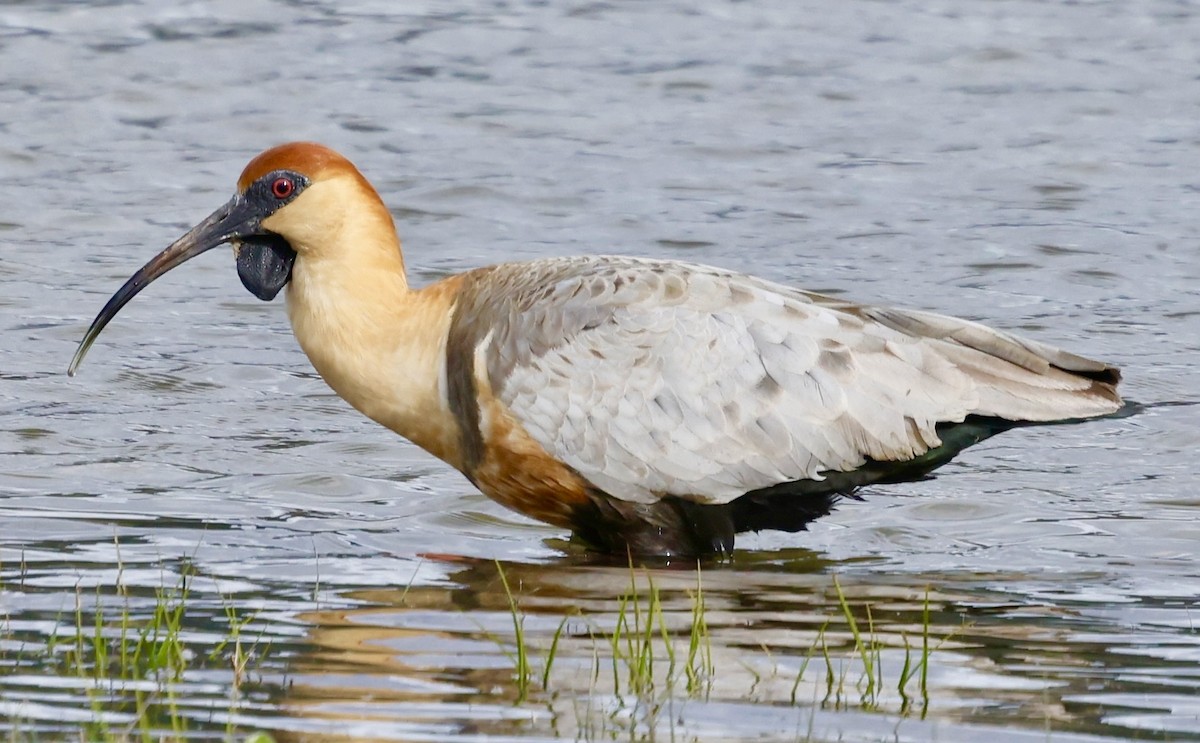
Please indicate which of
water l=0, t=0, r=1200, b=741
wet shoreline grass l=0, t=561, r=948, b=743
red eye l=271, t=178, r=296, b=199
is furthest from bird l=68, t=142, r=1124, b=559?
wet shoreline grass l=0, t=561, r=948, b=743

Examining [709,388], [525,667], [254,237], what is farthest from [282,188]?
[525,667]

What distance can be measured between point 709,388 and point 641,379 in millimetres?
228

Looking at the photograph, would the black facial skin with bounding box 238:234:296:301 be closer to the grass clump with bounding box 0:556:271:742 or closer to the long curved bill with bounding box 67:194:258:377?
the long curved bill with bounding box 67:194:258:377

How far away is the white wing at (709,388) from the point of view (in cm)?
723

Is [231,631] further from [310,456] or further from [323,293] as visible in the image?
[310,456]

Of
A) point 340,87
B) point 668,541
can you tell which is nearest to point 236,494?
point 668,541

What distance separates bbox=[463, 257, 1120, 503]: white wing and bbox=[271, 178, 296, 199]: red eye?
78cm

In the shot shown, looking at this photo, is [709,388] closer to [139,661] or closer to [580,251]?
[139,661]

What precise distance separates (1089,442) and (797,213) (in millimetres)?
4214

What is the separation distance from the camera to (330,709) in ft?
17.5

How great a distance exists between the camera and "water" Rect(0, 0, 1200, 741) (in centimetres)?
569

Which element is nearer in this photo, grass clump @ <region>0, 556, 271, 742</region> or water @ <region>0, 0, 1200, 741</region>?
grass clump @ <region>0, 556, 271, 742</region>

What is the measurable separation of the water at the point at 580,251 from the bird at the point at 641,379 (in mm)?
306

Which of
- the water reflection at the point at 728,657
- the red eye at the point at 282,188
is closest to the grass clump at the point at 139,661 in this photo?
the water reflection at the point at 728,657
